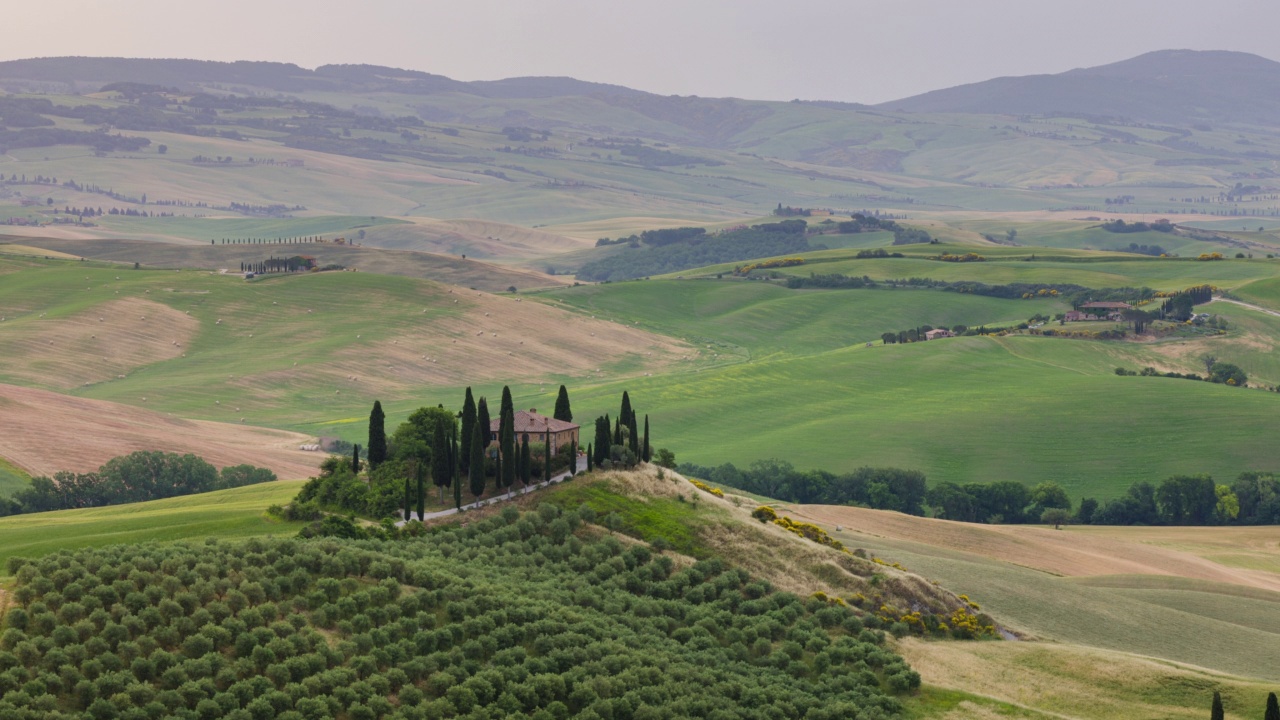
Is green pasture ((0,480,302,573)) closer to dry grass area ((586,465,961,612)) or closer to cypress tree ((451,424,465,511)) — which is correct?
cypress tree ((451,424,465,511))

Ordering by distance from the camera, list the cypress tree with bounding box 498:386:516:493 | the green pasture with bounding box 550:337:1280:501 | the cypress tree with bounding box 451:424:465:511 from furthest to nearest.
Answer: the green pasture with bounding box 550:337:1280:501
the cypress tree with bounding box 498:386:516:493
the cypress tree with bounding box 451:424:465:511

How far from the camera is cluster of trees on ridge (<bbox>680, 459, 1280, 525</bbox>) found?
5797 inches

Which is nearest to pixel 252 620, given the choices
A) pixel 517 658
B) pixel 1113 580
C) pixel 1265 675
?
pixel 517 658

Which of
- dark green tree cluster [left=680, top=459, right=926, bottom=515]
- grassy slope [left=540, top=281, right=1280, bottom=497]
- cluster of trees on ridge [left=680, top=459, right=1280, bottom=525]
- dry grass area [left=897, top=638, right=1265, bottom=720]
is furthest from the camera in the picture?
grassy slope [left=540, top=281, right=1280, bottom=497]

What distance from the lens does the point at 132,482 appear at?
407 ft

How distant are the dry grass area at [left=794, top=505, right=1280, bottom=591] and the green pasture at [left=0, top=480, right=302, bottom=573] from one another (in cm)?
4312

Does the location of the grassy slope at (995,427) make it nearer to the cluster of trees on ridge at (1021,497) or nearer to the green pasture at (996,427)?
the green pasture at (996,427)

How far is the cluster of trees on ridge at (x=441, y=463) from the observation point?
87938mm

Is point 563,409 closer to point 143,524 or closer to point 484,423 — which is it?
point 484,423

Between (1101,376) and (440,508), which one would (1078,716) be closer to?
(440,508)

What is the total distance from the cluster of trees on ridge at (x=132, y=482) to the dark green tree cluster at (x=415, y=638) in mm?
46789

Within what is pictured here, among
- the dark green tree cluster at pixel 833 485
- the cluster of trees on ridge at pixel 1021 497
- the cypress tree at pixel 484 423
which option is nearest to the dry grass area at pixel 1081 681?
the cypress tree at pixel 484 423

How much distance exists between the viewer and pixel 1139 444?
168 m

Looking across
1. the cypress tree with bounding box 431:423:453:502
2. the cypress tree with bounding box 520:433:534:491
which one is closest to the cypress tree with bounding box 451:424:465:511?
the cypress tree with bounding box 431:423:453:502
